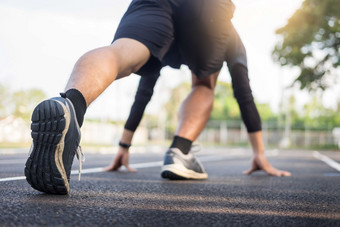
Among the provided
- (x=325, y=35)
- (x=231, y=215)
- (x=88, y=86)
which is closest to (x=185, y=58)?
(x=88, y=86)

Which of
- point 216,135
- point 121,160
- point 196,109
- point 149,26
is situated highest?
point 149,26

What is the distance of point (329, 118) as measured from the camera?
50.8 m

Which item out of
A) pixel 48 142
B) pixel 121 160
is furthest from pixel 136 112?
pixel 48 142

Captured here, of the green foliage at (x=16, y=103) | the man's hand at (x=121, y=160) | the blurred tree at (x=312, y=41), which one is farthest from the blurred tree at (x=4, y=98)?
the man's hand at (x=121, y=160)

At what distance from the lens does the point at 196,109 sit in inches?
102

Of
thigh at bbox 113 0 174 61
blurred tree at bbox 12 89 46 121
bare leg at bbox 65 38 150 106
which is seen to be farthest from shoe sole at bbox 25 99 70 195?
blurred tree at bbox 12 89 46 121

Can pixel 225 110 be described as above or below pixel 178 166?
above

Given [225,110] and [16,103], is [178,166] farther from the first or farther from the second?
[225,110]

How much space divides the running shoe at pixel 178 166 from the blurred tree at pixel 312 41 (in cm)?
1374

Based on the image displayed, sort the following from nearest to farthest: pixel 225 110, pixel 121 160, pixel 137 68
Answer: pixel 137 68 → pixel 121 160 → pixel 225 110

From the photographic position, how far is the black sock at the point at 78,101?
1.46m

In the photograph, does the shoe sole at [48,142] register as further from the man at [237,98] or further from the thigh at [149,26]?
the man at [237,98]

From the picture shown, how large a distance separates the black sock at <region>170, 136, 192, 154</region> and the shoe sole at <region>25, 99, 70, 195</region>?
106 centimetres

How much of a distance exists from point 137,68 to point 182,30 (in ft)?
1.37
